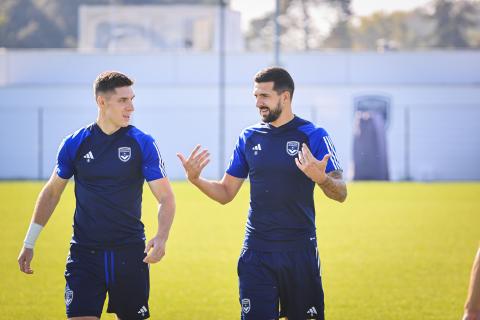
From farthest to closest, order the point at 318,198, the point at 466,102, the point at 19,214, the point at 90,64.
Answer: the point at 90,64
the point at 466,102
the point at 318,198
the point at 19,214

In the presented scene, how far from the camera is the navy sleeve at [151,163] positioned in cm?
771

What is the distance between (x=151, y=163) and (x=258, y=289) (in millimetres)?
1252

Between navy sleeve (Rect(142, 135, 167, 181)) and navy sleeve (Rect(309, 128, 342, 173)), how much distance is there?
1.16 meters

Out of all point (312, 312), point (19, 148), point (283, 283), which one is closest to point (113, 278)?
point (283, 283)

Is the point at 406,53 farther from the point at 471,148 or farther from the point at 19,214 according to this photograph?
the point at 19,214

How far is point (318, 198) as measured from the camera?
30.2m

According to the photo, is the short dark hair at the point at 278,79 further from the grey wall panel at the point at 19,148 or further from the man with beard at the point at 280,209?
the grey wall panel at the point at 19,148

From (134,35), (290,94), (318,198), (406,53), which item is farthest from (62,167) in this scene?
(134,35)

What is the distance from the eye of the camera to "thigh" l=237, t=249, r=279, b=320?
7.62 meters

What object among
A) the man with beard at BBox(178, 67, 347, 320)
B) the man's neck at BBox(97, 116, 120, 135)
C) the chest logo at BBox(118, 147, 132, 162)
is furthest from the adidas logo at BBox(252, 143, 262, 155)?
the man's neck at BBox(97, 116, 120, 135)

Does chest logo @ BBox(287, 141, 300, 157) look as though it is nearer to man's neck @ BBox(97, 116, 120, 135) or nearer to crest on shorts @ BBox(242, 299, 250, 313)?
crest on shorts @ BBox(242, 299, 250, 313)

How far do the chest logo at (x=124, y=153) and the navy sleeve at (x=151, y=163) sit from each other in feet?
0.35

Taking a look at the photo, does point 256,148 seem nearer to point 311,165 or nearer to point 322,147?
point 322,147

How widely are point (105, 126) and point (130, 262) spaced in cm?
107
